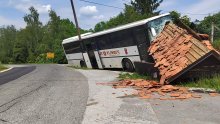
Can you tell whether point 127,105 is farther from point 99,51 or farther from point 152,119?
point 99,51

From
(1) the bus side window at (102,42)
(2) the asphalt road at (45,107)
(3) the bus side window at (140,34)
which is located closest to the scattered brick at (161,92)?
(2) the asphalt road at (45,107)

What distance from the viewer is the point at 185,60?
12445 mm

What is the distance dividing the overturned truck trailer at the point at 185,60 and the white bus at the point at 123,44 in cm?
320

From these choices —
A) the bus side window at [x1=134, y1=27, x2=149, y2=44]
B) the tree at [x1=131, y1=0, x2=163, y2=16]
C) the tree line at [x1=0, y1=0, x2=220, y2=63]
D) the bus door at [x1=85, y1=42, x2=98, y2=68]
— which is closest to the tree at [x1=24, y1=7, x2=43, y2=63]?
the tree line at [x1=0, y1=0, x2=220, y2=63]

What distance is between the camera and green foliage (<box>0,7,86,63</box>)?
270 ft

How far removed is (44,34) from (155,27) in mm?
88582

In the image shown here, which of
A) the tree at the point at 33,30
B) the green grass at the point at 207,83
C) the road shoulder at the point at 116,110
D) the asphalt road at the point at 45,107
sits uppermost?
the tree at the point at 33,30

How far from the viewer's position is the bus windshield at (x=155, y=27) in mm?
17956

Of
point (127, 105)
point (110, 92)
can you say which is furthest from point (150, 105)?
point (110, 92)

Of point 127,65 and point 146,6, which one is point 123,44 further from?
point 146,6

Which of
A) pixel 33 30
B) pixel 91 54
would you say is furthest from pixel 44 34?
pixel 91 54

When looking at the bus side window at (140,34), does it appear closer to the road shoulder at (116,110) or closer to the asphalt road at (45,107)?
the asphalt road at (45,107)

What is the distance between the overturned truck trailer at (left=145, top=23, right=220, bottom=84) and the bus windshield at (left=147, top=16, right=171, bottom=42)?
10.3 feet

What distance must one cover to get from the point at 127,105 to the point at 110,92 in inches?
109
